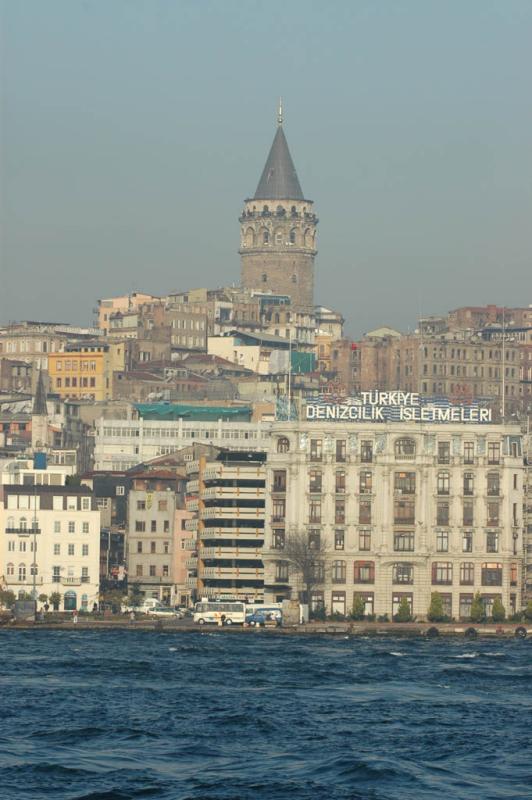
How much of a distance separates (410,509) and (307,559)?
8460 millimetres

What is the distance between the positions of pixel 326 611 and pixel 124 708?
68.9m

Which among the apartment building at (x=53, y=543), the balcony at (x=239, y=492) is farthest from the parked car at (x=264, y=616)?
the apartment building at (x=53, y=543)

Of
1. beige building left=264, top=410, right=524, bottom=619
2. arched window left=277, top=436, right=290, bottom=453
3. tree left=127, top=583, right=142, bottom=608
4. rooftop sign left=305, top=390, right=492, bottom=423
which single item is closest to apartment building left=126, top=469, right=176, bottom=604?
tree left=127, top=583, right=142, bottom=608

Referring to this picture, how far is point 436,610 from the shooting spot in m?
175

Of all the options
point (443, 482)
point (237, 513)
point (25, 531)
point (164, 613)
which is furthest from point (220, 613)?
point (25, 531)

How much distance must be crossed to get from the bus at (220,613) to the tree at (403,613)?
33.8ft

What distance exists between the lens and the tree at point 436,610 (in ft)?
572

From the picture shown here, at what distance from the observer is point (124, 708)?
108938 millimetres

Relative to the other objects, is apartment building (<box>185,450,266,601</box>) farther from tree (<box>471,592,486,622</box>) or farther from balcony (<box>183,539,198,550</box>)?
tree (<box>471,592,486,622</box>)

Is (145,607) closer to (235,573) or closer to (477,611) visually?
(235,573)

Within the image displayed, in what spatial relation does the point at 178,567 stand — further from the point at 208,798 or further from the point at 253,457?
the point at 208,798

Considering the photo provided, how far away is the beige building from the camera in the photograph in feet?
589

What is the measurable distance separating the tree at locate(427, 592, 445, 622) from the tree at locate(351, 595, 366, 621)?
439 centimetres

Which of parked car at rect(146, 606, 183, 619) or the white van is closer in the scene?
parked car at rect(146, 606, 183, 619)
